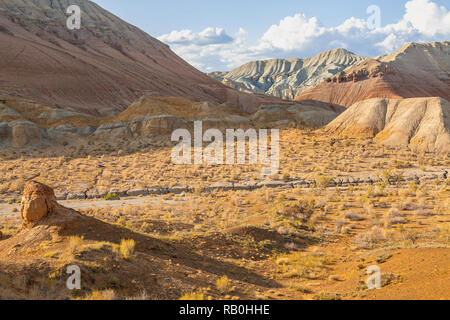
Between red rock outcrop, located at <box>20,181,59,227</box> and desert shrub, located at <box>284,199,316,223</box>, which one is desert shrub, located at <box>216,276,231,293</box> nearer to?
red rock outcrop, located at <box>20,181,59,227</box>

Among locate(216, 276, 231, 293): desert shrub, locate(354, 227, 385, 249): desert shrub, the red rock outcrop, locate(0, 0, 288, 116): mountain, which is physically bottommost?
locate(354, 227, 385, 249): desert shrub

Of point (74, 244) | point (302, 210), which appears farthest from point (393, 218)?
point (74, 244)

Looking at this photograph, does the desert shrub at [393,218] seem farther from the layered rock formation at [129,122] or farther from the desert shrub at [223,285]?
the layered rock formation at [129,122]

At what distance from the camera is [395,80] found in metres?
80.4

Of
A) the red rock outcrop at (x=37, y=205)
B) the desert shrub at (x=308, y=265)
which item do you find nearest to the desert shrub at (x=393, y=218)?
the desert shrub at (x=308, y=265)

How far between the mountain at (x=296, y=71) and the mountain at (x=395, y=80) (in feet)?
178

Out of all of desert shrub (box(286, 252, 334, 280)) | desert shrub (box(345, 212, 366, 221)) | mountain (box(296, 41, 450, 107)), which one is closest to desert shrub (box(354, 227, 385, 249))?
desert shrub (box(286, 252, 334, 280))

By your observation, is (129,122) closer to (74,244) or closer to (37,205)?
(37,205)

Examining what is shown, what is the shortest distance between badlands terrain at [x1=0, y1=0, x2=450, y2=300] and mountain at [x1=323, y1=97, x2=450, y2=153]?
134 mm

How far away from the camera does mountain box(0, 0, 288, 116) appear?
5172 centimetres

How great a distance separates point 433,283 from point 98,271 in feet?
20.7

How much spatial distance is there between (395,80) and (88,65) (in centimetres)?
6511
